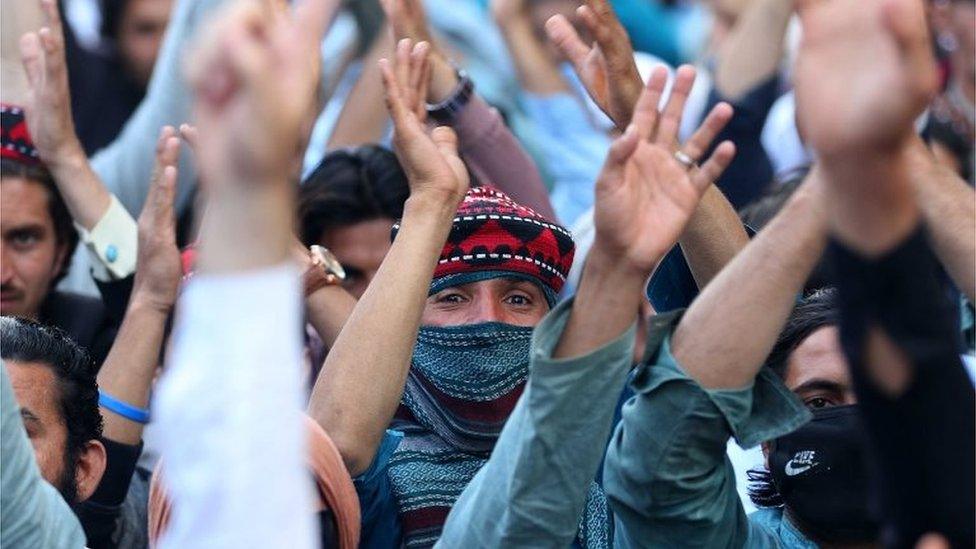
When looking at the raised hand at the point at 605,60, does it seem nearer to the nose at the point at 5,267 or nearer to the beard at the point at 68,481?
the beard at the point at 68,481

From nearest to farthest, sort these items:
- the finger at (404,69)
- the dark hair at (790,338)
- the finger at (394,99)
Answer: the dark hair at (790,338), the finger at (394,99), the finger at (404,69)

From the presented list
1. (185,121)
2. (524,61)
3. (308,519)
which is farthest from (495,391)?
(524,61)

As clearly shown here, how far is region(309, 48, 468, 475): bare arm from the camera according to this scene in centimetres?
321

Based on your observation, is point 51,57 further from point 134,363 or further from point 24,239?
point 134,363

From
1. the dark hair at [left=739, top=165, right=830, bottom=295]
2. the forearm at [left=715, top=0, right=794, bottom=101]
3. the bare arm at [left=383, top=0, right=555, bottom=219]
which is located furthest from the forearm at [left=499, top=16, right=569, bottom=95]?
the bare arm at [left=383, top=0, right=555, bottom=219]

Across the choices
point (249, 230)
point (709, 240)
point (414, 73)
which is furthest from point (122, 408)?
point (249, 230)

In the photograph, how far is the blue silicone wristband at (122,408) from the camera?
3814 millimetres

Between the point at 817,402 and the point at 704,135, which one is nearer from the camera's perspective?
the point at 704,135

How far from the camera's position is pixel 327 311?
3898 mm

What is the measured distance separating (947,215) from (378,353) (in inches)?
38.9

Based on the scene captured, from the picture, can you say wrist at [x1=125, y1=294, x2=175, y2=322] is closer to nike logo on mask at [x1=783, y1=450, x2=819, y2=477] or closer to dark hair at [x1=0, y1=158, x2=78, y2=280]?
dark hair at [x1=0, y1=158, x2=78, y2=280]

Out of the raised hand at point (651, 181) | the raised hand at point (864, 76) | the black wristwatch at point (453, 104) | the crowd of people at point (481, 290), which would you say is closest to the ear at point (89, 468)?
the crowd of people at point (481, 290)

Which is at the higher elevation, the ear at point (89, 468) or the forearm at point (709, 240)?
the forearm at point (709, 240)

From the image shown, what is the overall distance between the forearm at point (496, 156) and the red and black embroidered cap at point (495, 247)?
0.77 meters
